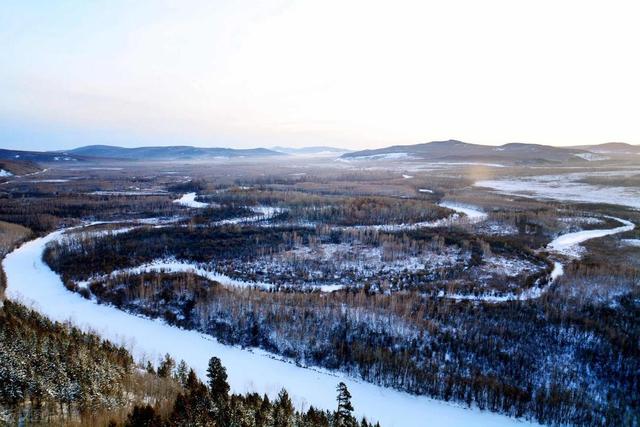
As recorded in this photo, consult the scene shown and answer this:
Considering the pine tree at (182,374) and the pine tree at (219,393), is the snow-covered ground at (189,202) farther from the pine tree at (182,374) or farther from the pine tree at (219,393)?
the pine tree at (219,393)

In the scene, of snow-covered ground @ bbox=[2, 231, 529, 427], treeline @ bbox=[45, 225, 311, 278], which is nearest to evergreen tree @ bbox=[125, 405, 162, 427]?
snow-covered ground @ bbox=[2, 231, 529, 427]

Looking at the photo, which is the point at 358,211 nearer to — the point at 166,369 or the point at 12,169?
the point at 166,369

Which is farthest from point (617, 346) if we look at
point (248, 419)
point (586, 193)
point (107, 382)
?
point (586, 193)

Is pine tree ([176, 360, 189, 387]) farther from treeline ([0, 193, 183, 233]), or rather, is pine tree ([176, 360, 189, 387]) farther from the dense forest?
treeline ([0, 193, 183, 233])

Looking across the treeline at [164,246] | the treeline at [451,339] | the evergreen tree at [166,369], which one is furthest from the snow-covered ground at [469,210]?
the evergreen tree at [166,369]

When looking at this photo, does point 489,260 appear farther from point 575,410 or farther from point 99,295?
point 99,295

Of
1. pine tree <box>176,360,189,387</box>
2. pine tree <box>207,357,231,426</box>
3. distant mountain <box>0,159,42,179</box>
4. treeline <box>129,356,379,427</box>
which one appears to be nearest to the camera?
treeline <box>129,356,379,427</box>
